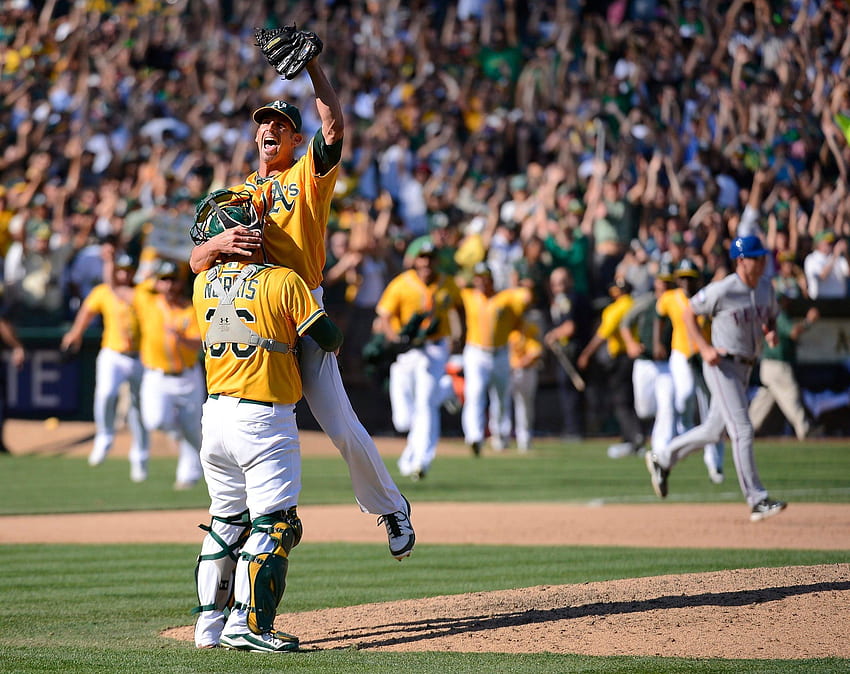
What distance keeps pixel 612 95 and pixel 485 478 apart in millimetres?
8627

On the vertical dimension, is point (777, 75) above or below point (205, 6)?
below

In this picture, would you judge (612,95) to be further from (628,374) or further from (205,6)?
(205,6)

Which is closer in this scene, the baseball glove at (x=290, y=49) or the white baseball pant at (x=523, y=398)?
the baseball glove at (x=290, y=49)

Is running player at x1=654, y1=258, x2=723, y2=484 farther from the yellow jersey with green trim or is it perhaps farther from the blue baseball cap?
the blue baseball cap

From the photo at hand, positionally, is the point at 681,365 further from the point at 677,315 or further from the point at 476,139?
the point at 476,139

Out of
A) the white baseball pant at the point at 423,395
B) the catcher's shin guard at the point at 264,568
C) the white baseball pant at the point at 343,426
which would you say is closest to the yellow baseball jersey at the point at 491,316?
the white baseball pant at the point at 423,395

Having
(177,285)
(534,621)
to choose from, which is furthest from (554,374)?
(534,621)

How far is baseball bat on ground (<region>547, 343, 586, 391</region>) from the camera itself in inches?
791

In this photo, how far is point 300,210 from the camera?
643 cm

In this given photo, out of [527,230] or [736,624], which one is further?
[527,230]

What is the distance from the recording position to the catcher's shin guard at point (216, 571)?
6.04 m

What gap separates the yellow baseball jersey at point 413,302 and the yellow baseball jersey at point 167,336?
2.31 m

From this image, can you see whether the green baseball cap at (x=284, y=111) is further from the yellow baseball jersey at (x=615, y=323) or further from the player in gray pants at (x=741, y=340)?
the yellow baseball jersey at (x=615, y=323)

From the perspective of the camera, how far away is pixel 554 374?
20812 millimetres
